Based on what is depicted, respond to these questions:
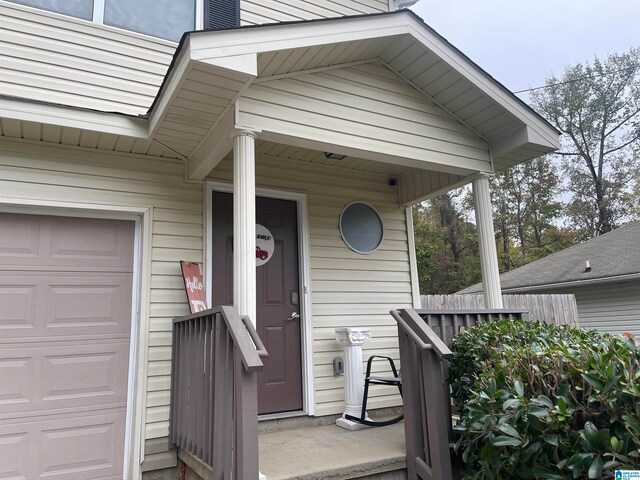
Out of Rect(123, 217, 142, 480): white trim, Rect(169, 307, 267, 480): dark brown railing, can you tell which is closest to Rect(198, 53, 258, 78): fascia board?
Rect(169, 307, 267, 480): dark brown railing

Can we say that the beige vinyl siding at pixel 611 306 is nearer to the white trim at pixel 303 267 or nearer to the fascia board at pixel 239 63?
the white trim at pixel 303 267

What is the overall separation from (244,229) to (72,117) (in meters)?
1.45

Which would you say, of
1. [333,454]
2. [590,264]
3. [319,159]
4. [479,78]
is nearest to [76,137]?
[319,159]

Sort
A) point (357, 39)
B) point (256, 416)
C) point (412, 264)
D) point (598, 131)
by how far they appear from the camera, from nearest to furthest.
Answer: point (256, 416), point (357, 39), point (412, 264), point (598, 131)

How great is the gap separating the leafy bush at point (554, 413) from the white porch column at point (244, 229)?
1326 mm

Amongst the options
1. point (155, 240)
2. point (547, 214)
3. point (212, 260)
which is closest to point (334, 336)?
point (212, 260)

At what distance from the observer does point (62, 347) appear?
3.13 m

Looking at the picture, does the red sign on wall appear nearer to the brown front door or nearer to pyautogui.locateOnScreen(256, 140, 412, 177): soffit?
the brown front door

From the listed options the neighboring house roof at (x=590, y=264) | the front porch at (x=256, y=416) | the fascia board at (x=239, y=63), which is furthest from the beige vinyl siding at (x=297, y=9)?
the neighboring house roof at (x=590, y=264)

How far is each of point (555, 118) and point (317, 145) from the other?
18234 millimetres

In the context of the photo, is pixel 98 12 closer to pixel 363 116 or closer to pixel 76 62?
pixel 76 62

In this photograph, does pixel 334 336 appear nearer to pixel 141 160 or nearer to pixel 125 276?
pixel 125 276

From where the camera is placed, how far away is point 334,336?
4.07 meters

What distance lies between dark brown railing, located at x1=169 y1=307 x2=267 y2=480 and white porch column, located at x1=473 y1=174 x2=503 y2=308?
7.34ft
